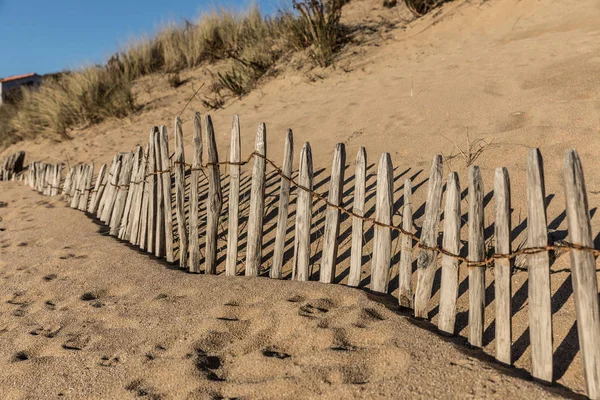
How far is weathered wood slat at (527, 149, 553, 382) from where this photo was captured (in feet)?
6.64

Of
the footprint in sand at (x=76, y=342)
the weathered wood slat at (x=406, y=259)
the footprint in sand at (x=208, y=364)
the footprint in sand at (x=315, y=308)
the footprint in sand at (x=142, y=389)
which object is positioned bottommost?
the footprint in sand at (x=142, y=389)

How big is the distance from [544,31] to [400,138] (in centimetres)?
372

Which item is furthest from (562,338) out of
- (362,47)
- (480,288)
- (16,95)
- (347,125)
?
(16,95)

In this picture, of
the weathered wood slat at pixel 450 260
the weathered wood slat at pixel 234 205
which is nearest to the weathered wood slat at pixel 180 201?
the weathered wood slat at pixel 234 205

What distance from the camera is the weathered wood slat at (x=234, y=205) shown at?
329 centimetres

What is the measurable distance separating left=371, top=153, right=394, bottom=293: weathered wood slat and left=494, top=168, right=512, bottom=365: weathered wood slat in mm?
661

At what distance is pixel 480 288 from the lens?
91.0 inches

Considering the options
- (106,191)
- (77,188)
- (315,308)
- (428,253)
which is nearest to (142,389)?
(315,308)

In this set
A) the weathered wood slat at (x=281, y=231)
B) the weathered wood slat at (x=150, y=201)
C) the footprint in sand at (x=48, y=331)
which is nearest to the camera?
the footprint in sand at (x=48, y=331)

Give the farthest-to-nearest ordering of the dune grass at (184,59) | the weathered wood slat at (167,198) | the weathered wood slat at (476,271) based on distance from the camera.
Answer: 1. the dune grass at (184,59)
2. the weathered wood slat at (167,198)
3. the weathered wood slat at (476,271)

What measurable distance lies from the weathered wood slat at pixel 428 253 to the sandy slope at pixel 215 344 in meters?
0.14

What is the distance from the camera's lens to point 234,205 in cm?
333

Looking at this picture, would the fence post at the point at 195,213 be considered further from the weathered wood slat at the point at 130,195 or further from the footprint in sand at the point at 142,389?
the footprint in sand at the point at 142,389

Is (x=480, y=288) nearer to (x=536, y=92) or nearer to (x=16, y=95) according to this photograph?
(x=536, y=92)
